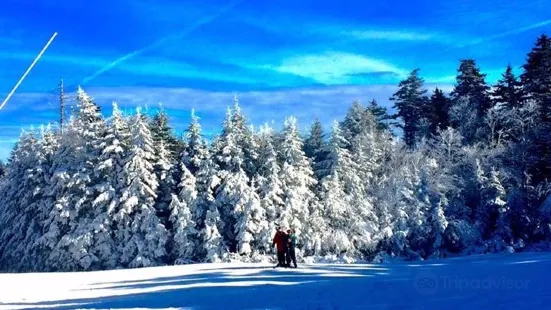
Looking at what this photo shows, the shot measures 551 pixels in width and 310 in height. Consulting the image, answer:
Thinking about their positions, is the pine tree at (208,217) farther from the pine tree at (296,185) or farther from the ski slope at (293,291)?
the ski slope at (293,291)

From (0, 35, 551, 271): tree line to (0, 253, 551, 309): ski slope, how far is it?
2192cm

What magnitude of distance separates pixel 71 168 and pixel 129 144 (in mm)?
5328

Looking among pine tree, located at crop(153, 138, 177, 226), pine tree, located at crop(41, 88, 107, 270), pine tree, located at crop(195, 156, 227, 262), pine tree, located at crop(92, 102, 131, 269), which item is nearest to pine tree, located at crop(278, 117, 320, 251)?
pine tree, located at crop(195, 156, 227, 262)

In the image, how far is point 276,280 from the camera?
18562 millimetres

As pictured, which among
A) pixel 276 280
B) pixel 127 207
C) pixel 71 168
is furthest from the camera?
pixel 71 168

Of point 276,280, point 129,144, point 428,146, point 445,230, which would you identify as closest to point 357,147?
point 428,146

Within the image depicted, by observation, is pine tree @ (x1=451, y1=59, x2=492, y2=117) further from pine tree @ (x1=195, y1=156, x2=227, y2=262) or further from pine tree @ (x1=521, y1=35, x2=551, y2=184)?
pine tree @ (x1=195, y1=156, x2=227, y2=262)

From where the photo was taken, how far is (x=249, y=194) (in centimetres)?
Result: 4519

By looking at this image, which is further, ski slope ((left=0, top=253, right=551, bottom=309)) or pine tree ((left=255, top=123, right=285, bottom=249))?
pine tree ((left=255, top=123, right=285, bottom=249))

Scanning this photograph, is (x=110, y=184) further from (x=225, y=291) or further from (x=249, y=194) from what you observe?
(x=225, y=291)

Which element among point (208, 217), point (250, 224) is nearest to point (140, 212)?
point (208, 217)

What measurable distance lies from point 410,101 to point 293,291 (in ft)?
198

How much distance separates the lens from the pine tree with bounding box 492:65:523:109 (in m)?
55.7

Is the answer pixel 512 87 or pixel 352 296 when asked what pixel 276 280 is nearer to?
pixel 352 296
